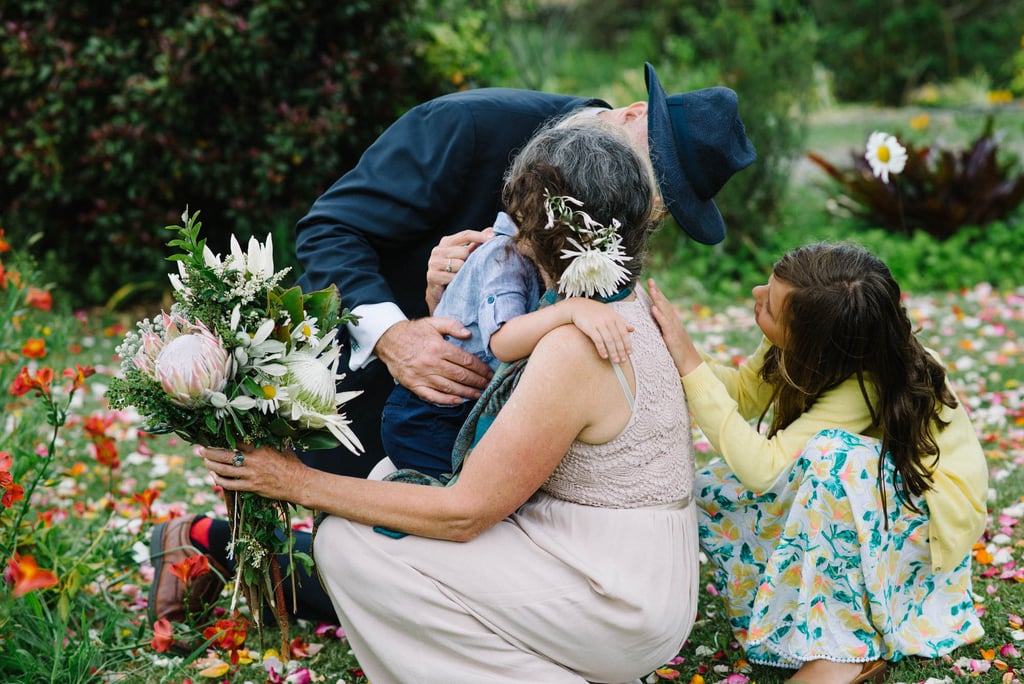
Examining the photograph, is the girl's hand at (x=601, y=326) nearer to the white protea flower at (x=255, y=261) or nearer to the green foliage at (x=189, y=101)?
the white protea flower at (x=255, y=261)

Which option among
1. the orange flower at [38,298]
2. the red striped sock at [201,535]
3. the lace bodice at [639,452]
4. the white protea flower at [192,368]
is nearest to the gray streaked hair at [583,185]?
the lace bodice at [639,452]

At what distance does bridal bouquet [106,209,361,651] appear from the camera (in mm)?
2105

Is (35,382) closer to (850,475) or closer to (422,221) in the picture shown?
(422,221)

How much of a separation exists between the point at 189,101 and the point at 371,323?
12.2 feet

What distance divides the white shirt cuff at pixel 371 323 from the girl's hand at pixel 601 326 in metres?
0.65

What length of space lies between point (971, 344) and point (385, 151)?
3.65 metres

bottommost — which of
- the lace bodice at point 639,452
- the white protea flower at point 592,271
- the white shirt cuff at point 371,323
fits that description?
the lace bodice at point 639,452

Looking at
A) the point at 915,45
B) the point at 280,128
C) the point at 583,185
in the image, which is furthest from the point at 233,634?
the point at 915,45

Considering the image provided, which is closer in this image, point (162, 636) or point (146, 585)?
point (162, 636)

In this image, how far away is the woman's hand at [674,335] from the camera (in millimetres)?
2455

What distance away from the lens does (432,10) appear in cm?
697

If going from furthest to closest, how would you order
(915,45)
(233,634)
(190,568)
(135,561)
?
(915,45), (135,561), (190,568), (233,634)

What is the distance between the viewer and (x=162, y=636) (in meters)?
2.65

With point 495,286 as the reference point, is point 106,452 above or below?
below
